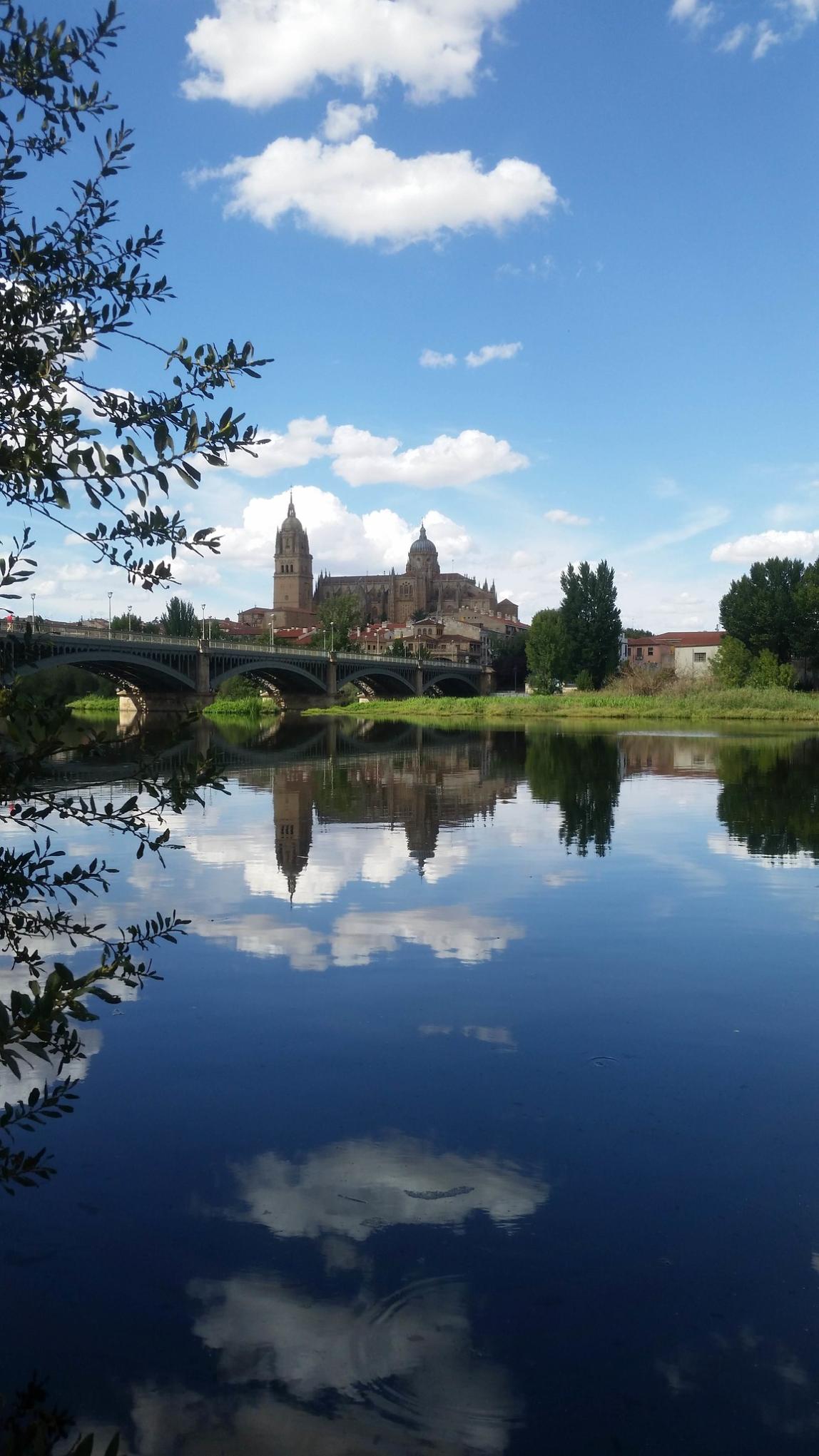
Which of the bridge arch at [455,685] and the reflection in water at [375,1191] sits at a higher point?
the bridge arch at [455,685]

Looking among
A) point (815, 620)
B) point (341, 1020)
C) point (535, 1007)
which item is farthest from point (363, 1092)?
point (815, 620)

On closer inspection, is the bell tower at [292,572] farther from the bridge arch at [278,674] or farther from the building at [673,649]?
the bridge arch at [278,674]

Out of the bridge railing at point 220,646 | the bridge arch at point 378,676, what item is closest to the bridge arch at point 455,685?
the bridge railing at point 220,646

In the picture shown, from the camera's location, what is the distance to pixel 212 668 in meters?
78.2

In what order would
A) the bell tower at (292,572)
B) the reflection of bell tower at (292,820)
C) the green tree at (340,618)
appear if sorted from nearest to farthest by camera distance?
the reflection of bell tower at (292,820) → the green tree at (340,618) → the bell tower at (292,572)

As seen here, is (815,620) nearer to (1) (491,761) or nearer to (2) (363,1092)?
(1) (491,761)

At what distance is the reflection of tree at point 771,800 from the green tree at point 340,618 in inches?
3331

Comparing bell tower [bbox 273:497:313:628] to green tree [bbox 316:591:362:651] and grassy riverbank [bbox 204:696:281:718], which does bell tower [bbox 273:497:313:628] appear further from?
grassy riverbank [bbox 204:696:281:718]

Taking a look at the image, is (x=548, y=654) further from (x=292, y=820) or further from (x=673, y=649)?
(x=292, y=820)

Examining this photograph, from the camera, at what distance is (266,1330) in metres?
4.32

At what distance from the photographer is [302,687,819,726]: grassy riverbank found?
6950cm

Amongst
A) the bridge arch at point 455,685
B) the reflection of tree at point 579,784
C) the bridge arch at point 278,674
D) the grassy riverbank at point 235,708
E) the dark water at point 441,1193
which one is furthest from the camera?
the bridge arch at point 455,685

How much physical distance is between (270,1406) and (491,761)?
30995 millimetres

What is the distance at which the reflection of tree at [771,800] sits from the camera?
17125 mm
